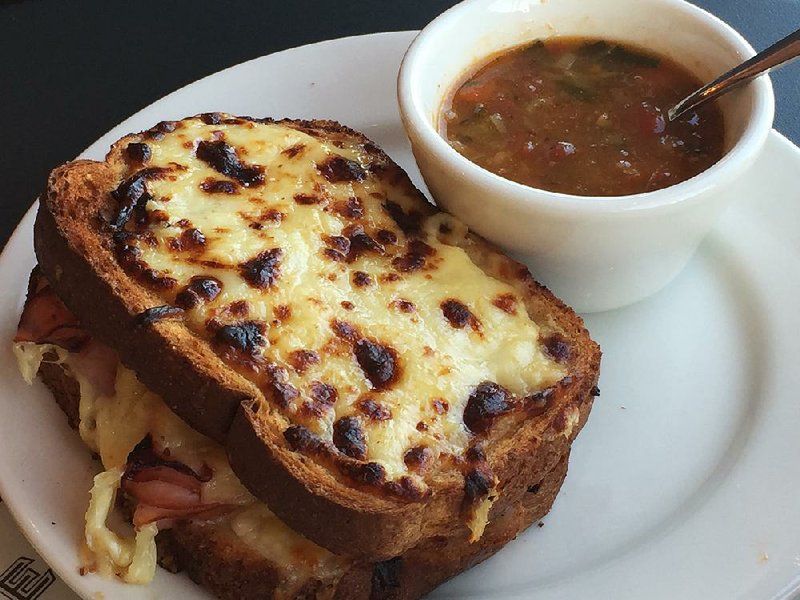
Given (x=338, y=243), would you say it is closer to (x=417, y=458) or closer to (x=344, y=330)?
(x=344, y=330)

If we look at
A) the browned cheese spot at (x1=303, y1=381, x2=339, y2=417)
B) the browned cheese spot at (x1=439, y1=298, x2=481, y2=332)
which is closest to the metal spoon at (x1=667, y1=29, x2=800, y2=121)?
the browned cheese spot at (x1=439, y1=298, x2=481, y2=332)

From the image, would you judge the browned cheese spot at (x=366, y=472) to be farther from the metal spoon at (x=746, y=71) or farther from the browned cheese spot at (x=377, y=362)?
the metal spoon at (x=746, y=71)

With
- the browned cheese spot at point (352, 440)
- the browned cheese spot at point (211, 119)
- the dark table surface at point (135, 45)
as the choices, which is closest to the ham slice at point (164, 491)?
the browned cheese spot at point (352, 440)

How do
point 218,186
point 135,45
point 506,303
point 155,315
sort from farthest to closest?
point 135,45, point 218,186, point 506,303, point 155,315

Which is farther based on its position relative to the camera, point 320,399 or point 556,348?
point 556,348

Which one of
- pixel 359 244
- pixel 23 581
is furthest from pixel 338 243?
pixel 23 581

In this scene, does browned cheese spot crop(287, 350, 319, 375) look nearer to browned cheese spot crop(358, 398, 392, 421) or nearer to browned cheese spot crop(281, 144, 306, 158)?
browned cheese spot crop(358, 398, 392, 421)

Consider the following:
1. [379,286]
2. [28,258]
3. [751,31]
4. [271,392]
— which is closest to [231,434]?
[271,392]
